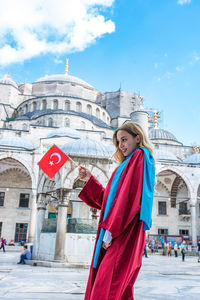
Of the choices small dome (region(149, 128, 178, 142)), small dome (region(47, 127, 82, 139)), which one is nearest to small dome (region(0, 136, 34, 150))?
small dome (region(47, 127, 82, 139))

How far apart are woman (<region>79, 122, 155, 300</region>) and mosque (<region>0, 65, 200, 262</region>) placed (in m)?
5.09

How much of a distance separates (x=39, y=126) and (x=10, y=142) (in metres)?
3.91

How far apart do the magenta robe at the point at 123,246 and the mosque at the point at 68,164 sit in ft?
17.0

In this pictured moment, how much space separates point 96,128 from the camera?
27938mm

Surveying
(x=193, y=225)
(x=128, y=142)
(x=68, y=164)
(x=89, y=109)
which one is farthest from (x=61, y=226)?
(x=89, y=109)

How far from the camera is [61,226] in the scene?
6.81 meters

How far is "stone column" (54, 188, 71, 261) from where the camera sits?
22.0 feet

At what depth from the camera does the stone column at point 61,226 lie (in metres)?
6.70

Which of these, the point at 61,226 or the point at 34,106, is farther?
the point at 34,106

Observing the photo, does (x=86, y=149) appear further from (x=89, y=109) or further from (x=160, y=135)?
(x=160, y=135)

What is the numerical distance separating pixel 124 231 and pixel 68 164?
531 cm

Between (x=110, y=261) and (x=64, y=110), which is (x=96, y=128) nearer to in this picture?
(x=64, y=110)

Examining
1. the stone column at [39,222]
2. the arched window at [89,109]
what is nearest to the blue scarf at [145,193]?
the stone column at [39,222]

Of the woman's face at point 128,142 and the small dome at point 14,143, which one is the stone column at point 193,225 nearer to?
the small dome at point 14,143
